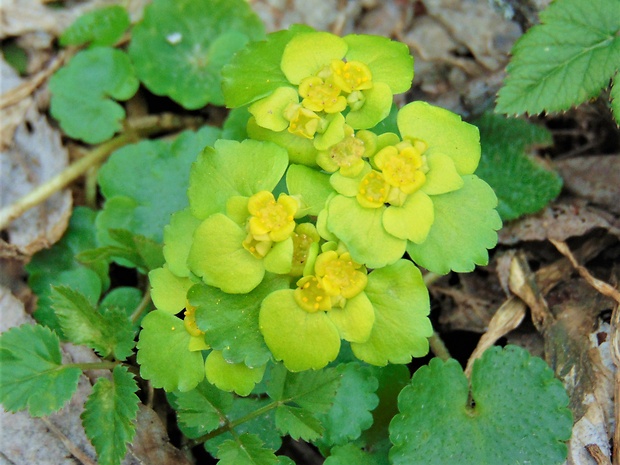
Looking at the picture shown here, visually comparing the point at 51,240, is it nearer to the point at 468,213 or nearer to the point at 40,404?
the point at 40,404

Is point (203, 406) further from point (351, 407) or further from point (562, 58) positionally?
point (562, 58)

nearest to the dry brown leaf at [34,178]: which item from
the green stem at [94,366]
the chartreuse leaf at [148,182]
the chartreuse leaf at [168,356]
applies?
the chartreuse leaf at [148,182]

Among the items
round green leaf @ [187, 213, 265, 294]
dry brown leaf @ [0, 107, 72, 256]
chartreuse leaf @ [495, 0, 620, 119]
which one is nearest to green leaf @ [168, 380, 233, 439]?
round green leaf @ [187, 213, 265, 294]

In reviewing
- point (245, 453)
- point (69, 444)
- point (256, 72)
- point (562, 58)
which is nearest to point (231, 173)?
point (256, 72)

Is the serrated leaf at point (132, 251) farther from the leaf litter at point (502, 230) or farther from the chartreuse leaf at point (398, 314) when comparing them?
the chartreuse leaf at point (398, 314)

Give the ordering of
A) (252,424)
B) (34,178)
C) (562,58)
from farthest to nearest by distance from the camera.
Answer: (34,178)
(562,58)
(252,424)

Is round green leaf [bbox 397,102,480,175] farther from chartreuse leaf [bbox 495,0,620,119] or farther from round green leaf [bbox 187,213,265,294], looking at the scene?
round green leaf [bbox 187,213,265,294]

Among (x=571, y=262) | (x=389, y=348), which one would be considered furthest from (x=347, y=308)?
(x=571, y=262)
